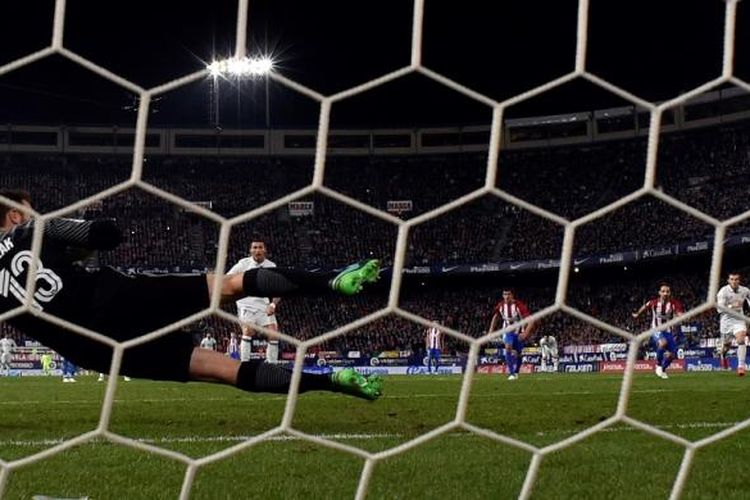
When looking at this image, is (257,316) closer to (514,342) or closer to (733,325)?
(514,342)

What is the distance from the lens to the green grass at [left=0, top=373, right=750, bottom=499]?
239 centimetres

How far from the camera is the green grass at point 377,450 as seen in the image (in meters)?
2.39

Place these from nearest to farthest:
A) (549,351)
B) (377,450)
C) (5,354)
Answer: (377,450), (5,354), (549,351)

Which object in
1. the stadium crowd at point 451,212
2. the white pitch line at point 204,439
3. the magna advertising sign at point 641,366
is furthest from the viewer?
the stadium crowd at point 451,212

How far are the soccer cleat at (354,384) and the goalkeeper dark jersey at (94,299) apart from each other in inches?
18.9

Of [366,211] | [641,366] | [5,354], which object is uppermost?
[366,211]

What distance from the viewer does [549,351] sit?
16297mm

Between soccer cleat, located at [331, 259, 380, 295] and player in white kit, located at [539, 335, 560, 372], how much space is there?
13.3 meters

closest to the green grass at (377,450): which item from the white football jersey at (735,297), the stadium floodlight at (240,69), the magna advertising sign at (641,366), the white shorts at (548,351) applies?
the stadium floodlight at (240,69)

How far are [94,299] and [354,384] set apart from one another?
2.78 ft

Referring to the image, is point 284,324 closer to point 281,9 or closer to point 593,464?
point 281,9

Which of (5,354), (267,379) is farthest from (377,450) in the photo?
(5,354)

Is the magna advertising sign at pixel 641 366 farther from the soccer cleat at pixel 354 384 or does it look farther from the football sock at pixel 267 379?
the football sock at pixel 267 379

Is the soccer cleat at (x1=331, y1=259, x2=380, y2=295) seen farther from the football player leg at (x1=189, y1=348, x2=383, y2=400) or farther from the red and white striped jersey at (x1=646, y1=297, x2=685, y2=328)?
the red and white striped jersey at (x1=646, y1=297, x2=685, y2=328)
